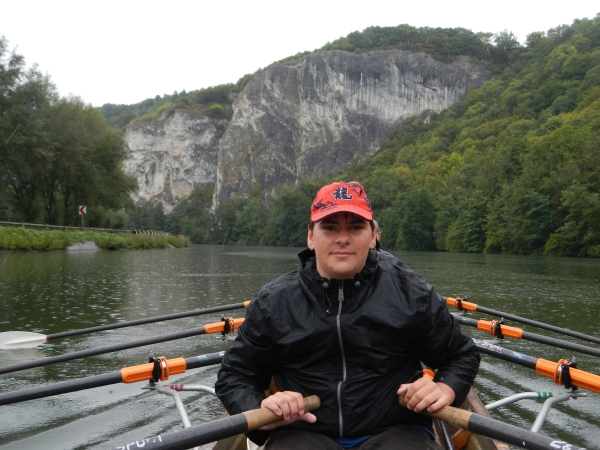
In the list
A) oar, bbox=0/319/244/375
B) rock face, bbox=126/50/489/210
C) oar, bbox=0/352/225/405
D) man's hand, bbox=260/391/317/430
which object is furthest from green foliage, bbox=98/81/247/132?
man's hand, bbox=260/391/317/430

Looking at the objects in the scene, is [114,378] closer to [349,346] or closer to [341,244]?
[349,346]

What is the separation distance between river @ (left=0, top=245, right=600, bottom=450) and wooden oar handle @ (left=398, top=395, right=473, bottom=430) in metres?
2.64

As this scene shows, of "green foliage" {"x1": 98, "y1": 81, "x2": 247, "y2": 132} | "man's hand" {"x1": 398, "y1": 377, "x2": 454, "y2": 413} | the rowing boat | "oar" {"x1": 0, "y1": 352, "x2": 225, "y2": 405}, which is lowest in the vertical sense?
the rowing boat

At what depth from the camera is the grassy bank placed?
89.6ft

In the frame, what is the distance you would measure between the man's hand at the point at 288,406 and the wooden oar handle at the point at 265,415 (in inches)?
0.9

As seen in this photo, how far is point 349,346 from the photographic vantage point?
250 cm

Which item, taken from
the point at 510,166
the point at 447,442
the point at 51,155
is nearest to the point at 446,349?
the point at 447,442

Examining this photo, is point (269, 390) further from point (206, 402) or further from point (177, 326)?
point (177, 326)

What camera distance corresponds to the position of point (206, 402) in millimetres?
5195

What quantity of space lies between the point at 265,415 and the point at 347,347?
0.47 metres

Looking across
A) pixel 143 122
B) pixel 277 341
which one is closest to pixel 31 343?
pixel 277 341

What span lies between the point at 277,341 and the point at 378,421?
22.6 inches

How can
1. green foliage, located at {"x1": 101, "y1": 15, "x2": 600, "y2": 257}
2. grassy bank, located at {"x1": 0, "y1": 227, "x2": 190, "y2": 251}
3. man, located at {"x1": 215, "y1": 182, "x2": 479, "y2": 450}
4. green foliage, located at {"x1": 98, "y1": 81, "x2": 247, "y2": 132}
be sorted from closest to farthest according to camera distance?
man, located at {"x1": 215, "y1": 182, "x2": 479, "y2": 450} < grassy bank, located at {"x1": 0, "y1": 227, "x2": 190, "y2": 251} < green foliage, located at {"x1": 101, "y1": 15, "x2": 600, "y2": 257} < green foliage, located at {"x1": 98, "y1": 81, "x2": 247, "y2": 132}

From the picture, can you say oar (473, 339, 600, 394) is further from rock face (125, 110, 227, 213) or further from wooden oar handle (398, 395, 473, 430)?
rock face (125, 110, 227, 213)
